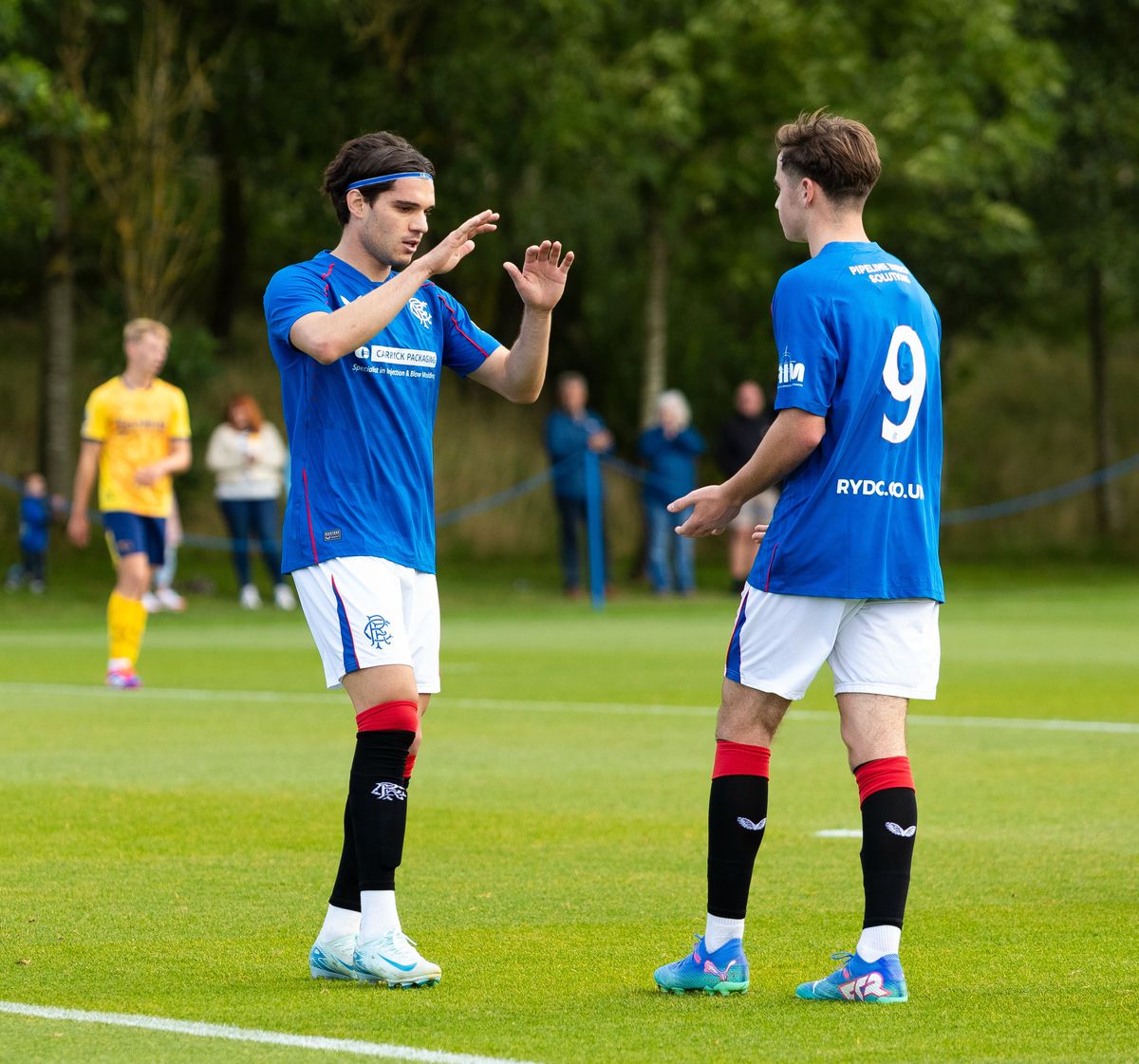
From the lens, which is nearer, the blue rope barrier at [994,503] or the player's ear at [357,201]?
the player's ear at [357,201]

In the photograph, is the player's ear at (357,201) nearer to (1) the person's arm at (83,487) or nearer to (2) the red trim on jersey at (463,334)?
Result: (2) the red trim on jersey at (463,334)

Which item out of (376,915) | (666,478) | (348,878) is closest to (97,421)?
(348,878)

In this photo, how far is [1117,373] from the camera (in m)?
42.1

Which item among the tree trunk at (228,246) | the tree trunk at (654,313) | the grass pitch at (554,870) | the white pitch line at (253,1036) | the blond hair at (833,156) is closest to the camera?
the white pitch line at (253,1036)

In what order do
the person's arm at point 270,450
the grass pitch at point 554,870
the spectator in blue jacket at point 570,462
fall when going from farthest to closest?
1. the spectator in blue jacket at point 570,462
2. the person's arm at point 270,450
3. the grass pitch at point 554,870

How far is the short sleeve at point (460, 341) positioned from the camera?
20.4 ft

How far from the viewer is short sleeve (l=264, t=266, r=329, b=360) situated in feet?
18.9

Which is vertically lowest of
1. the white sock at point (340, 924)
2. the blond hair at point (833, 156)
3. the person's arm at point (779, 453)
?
the white sock at point (340, 924)

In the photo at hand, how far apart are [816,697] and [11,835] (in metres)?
7.40

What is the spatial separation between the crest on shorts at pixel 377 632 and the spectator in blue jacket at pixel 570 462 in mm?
19562

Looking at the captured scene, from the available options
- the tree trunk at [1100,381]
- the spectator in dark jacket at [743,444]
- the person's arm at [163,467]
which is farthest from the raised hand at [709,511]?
the tree trunk at [1100,381]

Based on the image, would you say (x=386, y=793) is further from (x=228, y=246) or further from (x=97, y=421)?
(x=228, y=246)

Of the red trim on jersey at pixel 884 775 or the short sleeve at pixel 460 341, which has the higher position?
the short sleeve at pixel 460 341

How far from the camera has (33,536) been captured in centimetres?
2502
